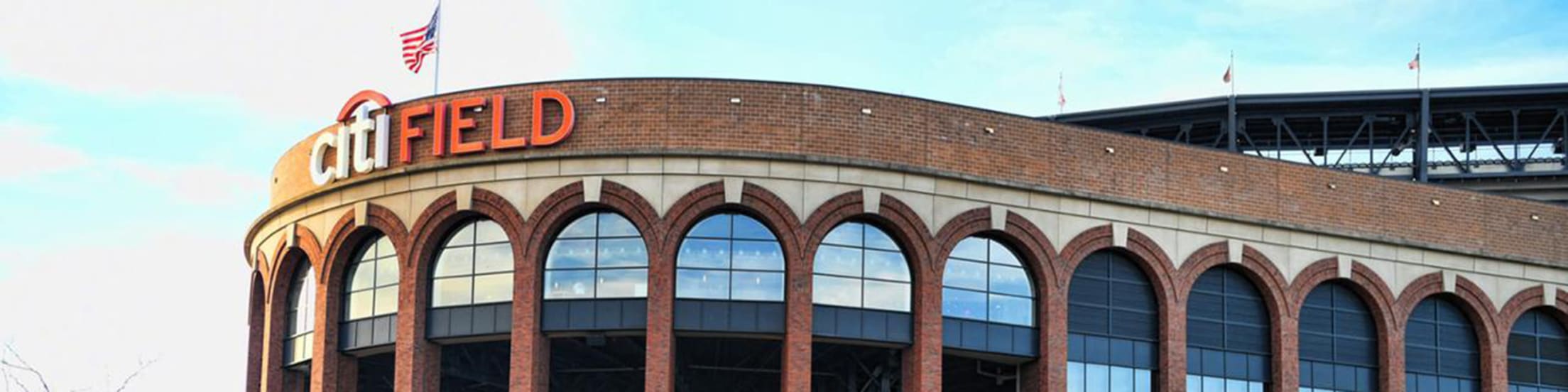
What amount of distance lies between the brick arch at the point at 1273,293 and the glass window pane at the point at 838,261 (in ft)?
33.7

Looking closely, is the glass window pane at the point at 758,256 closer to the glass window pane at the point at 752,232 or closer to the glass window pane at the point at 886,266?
the glass window pane at the point at 752,232

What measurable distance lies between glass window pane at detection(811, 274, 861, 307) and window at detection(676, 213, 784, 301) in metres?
0.89

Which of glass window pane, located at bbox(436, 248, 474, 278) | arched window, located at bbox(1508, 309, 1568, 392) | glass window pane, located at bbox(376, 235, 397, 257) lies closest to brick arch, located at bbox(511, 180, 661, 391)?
glass window pane, located at bbox(436, 248, 474, 278)

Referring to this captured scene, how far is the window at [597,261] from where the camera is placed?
200ft

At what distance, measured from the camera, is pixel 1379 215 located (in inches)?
2702

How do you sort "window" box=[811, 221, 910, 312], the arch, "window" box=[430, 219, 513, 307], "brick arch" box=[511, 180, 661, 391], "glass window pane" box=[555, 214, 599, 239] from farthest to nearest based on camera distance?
"window" box=[430, 219, 513, 307] < "glass window pane" box=[555, 214, 599, 239] < "window" box=[811, 221, 910, 312] < the arch < "brick arch" box=[511, 180, 661, 391]

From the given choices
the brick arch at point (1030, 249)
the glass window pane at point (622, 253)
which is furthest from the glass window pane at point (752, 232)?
the brick arch at point (1030, 249)

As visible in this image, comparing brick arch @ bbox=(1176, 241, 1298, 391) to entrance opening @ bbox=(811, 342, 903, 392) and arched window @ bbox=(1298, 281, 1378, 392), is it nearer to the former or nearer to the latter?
arched window @ bbox=(1298, 281, 1378, 392)

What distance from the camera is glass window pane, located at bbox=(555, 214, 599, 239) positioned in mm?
61597

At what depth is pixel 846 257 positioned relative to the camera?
201 feet

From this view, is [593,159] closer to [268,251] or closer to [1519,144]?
[268,251]

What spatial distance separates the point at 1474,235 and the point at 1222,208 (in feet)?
29.3

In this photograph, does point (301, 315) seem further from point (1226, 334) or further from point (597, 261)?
point (1226, 334)

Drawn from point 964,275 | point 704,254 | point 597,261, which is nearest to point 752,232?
point 704,254
